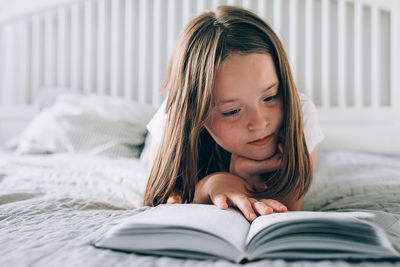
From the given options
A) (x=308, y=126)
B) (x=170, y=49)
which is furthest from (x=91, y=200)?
(x=170, y=49)

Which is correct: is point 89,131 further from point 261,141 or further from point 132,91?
point 261,141

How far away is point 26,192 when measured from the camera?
31.6 inches

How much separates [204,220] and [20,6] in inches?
78.3

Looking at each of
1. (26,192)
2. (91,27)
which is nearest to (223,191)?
(26,192)

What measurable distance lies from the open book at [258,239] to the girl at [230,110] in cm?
20

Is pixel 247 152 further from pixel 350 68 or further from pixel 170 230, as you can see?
pixel 350 68

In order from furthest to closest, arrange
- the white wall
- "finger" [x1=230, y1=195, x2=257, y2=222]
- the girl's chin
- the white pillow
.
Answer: the white wall → the white pillow → the girl's chin → "finger" [x1=230, y1=195, x2=257, y2=222]

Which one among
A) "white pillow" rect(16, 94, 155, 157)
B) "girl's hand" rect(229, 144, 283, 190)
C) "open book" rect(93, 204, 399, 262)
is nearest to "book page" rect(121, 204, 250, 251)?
"open book" rect(93, 204, 399, 262)

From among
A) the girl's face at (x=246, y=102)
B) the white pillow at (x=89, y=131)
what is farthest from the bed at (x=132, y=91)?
the girl's face at (x=246, y=102)

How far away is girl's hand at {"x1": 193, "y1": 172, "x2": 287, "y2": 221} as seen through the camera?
1.99ft

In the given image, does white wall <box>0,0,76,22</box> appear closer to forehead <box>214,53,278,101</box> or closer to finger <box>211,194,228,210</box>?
forehead <box>214,53,278,101</box>

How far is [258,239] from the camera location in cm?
44

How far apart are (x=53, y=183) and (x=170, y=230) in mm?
620

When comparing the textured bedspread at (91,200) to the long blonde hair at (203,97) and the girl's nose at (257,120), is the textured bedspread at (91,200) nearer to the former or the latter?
the long blonde hair at (203,97)
